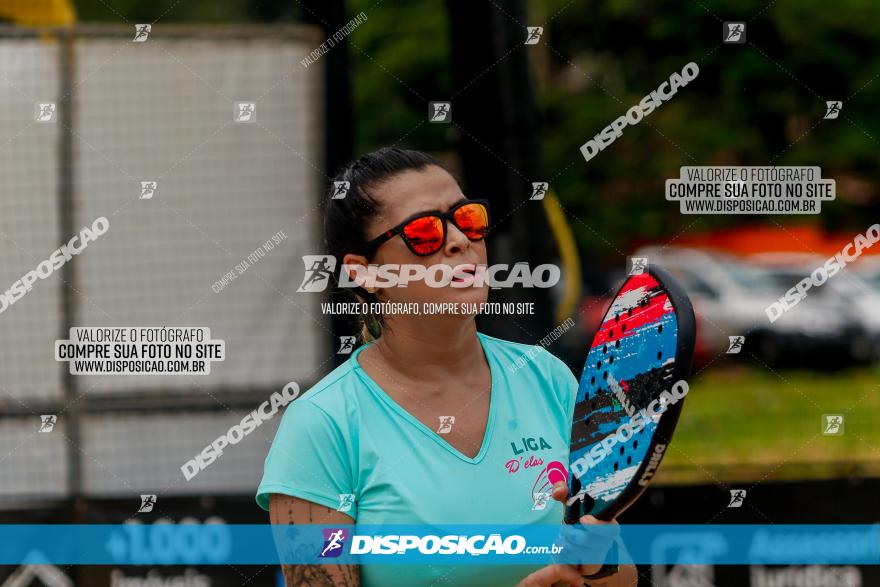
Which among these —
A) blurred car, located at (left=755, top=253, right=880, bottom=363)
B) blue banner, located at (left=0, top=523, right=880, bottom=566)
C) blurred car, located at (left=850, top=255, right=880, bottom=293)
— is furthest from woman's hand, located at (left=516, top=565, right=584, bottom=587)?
blurred car, located at (left=850, top=255, right=880, bottom=293)

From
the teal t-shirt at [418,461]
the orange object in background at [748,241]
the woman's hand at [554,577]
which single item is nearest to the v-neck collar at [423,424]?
the teal t-shirt at [418,461]

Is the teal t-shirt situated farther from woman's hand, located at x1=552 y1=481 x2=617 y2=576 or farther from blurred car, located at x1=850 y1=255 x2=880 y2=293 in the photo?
blurred car, located at x1=850 y1=255 x2=880 y2=293

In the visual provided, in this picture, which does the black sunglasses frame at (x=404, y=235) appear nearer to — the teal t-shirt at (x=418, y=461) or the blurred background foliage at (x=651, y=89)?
the teal t-shirt at (x=418, y=461)

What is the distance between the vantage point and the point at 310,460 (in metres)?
2.00

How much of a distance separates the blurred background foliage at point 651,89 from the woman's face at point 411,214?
311 cm

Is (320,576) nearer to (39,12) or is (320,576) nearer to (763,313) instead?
(39,12)

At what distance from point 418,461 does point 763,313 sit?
225 inches

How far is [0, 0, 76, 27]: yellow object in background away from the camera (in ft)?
13.8

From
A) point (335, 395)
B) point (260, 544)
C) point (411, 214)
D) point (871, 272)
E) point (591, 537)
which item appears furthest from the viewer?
point (871, 272)

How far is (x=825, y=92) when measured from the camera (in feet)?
22.6

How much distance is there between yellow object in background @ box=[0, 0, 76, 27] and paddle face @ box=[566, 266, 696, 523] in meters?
2.77

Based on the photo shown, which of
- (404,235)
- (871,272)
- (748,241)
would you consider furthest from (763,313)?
(404,235)

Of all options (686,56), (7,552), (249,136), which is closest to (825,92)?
(686,56)

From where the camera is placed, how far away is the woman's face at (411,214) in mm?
2275
